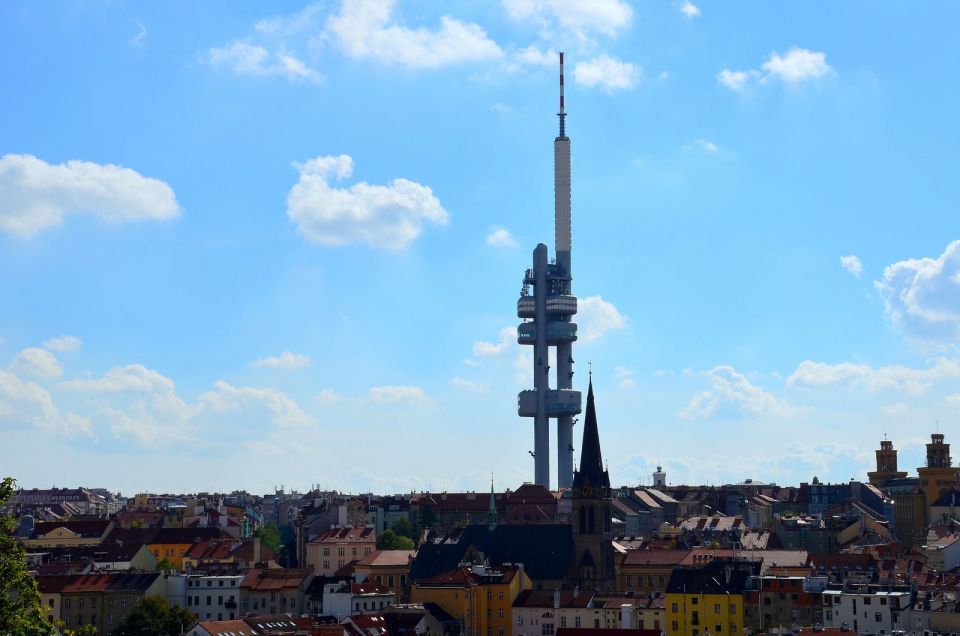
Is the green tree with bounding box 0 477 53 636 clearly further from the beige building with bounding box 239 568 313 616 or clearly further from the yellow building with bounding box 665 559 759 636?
the beige building with bounding box 239 568 313 616

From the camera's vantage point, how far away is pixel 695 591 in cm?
12019

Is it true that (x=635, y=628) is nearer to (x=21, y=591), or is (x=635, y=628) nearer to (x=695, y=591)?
(x=695, y=591)

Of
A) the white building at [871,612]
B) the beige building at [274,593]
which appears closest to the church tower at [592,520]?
the beige building at [274,593]

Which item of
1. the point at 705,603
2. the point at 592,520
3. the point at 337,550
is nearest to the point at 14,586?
the point at 705,603

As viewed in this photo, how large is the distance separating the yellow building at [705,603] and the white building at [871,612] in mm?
6763

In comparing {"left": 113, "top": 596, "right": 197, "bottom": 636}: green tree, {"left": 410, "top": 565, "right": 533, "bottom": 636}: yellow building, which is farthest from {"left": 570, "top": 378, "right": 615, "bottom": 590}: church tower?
{"left": 113, "top": 596, "right": 197, "bottom": 636}: green tree

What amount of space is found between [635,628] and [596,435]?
118ft

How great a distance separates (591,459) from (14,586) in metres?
104

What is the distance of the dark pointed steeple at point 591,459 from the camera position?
151 meters

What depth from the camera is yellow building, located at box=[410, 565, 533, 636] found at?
123625mm

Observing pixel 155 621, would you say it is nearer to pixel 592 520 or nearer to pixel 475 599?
pixel 475 599

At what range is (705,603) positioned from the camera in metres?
120

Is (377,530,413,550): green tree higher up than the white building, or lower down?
higher up

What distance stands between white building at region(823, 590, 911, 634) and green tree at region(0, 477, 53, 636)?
72.5m
